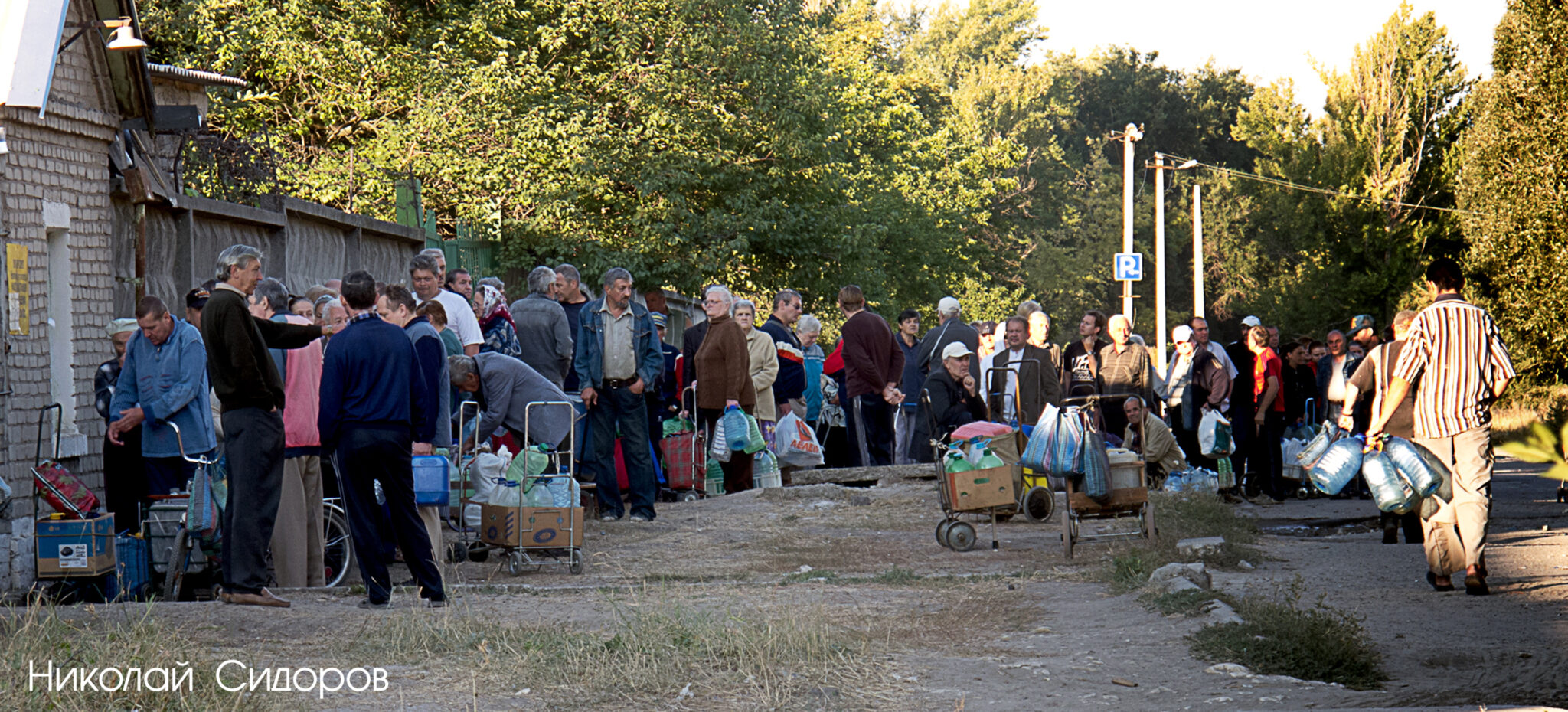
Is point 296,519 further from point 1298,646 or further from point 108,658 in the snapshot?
point 1298,646

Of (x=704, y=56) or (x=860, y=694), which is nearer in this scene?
(x=860, y=694)

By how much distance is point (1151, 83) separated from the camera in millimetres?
63312

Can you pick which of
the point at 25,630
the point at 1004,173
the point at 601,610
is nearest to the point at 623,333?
the point at 601,610

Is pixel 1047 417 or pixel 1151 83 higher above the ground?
pixel 1151 83

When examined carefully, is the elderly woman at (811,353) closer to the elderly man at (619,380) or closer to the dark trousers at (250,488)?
the elderly man at (619,380)

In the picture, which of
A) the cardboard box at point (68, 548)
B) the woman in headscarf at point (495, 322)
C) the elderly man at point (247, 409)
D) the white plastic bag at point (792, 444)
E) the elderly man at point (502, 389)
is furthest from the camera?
the white plastic bag at point (792, 444)

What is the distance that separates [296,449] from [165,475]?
115 centimetres

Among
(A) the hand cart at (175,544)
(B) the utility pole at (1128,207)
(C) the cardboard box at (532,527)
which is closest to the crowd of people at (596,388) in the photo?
(A) the hand cart at (175,544)

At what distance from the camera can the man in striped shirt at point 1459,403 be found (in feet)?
28.5

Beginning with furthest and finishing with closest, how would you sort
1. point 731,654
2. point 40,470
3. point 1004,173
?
point 1004,173
point 40,470
point 731,654

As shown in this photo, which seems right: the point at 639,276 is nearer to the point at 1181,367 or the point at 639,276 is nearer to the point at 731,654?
the point at 1181,367

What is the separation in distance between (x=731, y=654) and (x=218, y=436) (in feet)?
16.9

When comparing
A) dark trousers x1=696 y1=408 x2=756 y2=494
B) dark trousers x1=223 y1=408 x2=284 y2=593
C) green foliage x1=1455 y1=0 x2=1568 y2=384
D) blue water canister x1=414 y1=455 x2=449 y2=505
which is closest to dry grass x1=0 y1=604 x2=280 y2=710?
dark trousers x1=223 y1=408 x2=284 y2=593

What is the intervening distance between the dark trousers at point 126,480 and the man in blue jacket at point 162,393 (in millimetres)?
177
